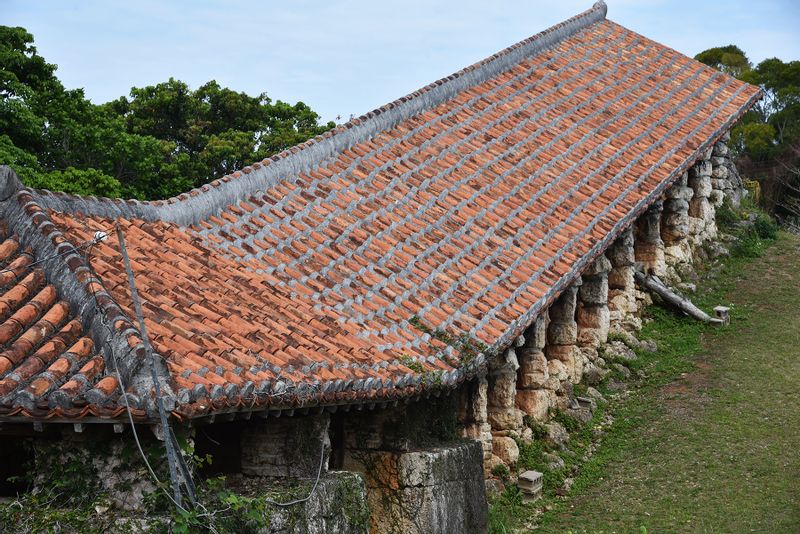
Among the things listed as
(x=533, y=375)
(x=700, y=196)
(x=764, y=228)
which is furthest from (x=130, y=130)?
(x=533, y=375)

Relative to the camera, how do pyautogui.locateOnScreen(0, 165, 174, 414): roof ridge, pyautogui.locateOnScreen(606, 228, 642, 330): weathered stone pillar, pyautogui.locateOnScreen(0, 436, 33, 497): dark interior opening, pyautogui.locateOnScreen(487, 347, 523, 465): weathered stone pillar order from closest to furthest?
pyautogui.locateOnScreen(0, 165, 174, 414): roof ridge < pyautogui.locateOnScreen(0, 436, 33, 497): dark interior opening < pyautogui.locateOnScreen(487, 347, 523, 465): weathered stone pillar < pyautogui.locateOnScreen(606, 228, 642, 330): weathered stone pillar

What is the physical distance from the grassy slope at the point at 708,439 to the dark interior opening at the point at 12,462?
17.2ft

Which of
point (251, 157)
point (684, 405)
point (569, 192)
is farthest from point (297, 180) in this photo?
point (251, 157)

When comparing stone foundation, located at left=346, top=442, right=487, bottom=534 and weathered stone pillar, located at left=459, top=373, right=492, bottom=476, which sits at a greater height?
weathered stone pillar, located at left=459, top=373, right=492, bottom=476

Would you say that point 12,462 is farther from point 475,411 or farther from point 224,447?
point 475,411

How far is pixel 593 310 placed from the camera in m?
12.7

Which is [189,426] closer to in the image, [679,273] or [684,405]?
[684,405]

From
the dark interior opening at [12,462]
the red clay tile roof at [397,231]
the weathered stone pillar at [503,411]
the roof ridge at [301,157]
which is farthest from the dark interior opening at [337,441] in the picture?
the dark interior opening at [12,462]

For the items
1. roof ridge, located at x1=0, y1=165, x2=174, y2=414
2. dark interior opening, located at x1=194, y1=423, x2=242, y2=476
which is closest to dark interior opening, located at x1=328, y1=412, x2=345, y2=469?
dark interior opening, located at x1=194, y1=423, x2=242, y2=476

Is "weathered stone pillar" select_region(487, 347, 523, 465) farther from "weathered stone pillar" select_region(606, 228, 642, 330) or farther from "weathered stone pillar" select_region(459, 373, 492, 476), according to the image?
"weathered stone pillar" select_region(606, 228, 642, 330)

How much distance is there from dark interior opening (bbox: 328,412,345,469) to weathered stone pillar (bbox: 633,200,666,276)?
24.6 feet

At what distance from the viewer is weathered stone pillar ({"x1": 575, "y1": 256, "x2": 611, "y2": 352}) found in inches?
491

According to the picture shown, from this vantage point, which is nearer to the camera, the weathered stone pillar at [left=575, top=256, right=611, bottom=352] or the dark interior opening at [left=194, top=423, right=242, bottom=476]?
the dark interior opening at [left=194, top=423, right=242, bottom=476]

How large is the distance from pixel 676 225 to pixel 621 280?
2135mm
